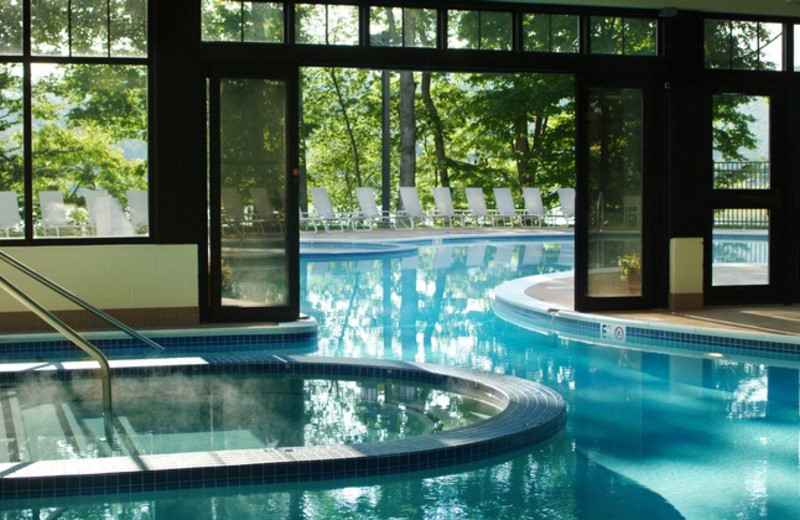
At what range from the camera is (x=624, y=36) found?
31.4 feet

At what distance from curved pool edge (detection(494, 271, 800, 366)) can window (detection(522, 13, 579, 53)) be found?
7.74 ft

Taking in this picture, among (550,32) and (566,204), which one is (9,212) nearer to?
(550,32)

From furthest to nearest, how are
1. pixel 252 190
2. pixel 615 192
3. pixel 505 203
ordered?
pixel 505 203
pixel 615 192
pixel 252 190

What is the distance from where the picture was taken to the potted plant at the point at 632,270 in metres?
9.71

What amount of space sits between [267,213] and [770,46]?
16.5 ft

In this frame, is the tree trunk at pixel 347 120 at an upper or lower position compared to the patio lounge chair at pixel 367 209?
upper

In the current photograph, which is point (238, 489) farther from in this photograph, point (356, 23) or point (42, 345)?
point (356, 23)

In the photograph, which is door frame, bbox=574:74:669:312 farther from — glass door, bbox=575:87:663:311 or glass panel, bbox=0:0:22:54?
glass panel, bbox=0:0:22:54

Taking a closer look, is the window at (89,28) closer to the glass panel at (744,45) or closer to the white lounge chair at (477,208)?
the glass panel at (744,45)

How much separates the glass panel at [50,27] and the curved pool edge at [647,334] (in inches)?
187

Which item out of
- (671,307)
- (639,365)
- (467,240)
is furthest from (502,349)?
(467,240)

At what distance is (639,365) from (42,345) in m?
4.47

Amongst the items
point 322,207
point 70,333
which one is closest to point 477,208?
point 322,207

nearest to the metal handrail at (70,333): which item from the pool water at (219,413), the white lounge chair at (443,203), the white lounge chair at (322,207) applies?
the pool water at (219,413)
